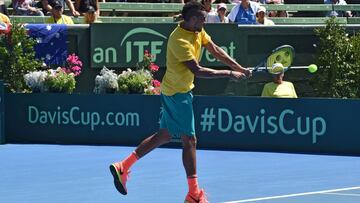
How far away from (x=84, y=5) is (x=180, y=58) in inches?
402

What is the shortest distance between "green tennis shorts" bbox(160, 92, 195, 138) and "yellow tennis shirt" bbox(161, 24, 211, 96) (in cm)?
6

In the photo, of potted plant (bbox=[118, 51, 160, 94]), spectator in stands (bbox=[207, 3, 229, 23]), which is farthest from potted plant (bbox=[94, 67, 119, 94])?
spectator in stands (bbox=[207, 3, 229, 23])

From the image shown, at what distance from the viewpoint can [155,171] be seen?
39.0 feet

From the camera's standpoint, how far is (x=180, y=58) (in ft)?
29.6

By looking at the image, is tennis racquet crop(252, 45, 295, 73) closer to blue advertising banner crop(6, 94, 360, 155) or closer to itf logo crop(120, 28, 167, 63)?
blue advertising banner crop(6, 94, 360, 155)

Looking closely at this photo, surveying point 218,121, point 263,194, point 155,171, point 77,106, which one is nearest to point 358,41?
point 218,121

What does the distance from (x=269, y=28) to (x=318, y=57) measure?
1.13 m

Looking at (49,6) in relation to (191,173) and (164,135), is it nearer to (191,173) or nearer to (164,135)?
(164,135)

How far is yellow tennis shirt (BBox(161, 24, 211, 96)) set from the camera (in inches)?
355

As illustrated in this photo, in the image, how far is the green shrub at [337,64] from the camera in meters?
16.6

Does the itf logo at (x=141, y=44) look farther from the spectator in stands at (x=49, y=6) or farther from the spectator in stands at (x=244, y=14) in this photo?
the spectator in stands at (x=49, y=6)

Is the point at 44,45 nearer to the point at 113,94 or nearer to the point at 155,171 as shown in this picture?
the point at 113,94

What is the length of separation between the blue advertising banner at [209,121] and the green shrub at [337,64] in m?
2.99

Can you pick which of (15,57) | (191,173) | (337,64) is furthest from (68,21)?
(191,173)
